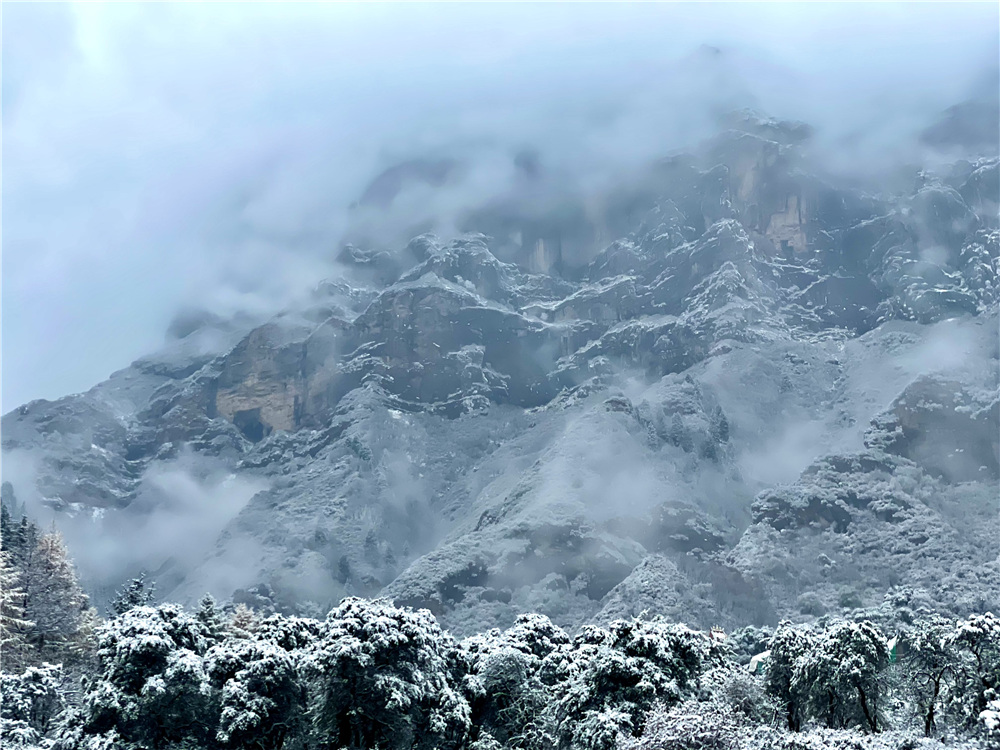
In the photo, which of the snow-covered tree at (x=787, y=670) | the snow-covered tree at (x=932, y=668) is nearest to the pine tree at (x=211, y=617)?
the snow-covered tree at (x=787, y=670)

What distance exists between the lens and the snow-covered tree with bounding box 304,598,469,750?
57.2 m

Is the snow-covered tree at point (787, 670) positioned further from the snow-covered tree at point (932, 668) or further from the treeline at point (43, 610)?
the treeline at point (43, 610)

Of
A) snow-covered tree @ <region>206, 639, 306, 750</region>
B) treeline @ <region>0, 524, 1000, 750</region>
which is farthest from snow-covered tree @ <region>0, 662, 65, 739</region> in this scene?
snow-covered tree @ <region>206, 639, 306, 750</region>

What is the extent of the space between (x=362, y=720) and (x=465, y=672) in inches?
573

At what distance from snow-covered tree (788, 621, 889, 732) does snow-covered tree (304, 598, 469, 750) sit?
26.8 meters

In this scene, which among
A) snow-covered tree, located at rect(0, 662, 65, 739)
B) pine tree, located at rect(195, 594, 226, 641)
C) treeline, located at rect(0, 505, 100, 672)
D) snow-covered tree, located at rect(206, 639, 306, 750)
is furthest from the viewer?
pine tree, located at rect(195, 594, 226, 641)

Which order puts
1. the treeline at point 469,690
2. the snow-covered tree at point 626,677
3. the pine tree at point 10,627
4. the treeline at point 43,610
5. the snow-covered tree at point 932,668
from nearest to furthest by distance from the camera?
the treeline at point 469,690 → the snow-covered tree at point 626,677 → the snow-covered tree at point 932,668 → the pine tree at point 10,627 → the treeline at point 43,610

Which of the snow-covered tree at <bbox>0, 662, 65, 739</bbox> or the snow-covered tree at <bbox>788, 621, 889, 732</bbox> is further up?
the snow-covered tree at <bbox>0, 662, 65, 739</bbox>

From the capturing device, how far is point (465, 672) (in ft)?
235

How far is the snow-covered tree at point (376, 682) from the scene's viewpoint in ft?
188

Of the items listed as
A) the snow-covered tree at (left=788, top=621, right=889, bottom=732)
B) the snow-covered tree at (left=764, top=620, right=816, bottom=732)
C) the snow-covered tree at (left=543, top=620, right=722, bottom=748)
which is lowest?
the snow-covered tree at (left=764, top=620, right=816, bottom=732)

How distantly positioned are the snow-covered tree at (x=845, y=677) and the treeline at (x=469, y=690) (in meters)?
0.13

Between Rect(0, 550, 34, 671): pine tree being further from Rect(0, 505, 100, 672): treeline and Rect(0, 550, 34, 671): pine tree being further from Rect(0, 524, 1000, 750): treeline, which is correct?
Rect(0, 524, 1000, 750): treeline

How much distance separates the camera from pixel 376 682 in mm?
56969
